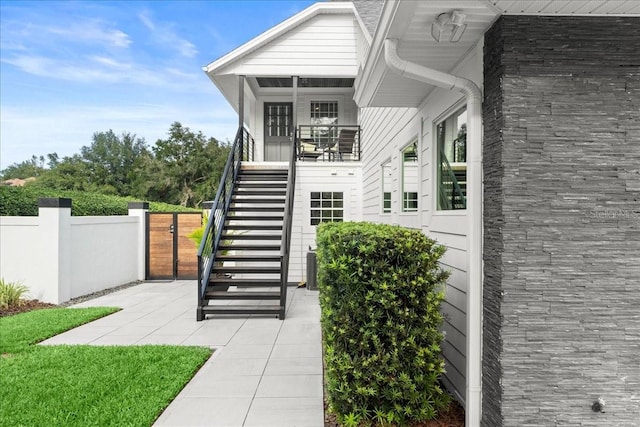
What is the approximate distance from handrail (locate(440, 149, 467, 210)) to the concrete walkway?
1885mm

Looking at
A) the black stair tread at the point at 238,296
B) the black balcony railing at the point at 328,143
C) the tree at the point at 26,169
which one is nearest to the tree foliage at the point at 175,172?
the tree at the point at 26,169

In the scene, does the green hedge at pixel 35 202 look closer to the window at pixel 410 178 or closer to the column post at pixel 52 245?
the column post at pixel 52 245

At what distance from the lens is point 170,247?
349 inches

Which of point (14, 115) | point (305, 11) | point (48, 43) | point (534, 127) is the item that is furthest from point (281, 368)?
point (14, 115)

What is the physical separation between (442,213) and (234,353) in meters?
2.57

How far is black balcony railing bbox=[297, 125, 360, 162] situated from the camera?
29.6ft

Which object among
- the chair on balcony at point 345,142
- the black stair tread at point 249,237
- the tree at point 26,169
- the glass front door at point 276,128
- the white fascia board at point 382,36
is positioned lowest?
the black stair tread at point 249,237

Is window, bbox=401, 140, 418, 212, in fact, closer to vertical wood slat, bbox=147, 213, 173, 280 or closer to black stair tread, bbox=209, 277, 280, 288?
black stair tread, bbox=209, 277, 280, 288

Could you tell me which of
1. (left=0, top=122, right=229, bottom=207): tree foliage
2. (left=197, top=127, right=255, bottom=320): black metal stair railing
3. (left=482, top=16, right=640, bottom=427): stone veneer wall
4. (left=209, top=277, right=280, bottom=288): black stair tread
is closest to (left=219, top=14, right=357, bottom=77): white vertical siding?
(left=197, top=127, right=255, bottom=320): black metal stair railing

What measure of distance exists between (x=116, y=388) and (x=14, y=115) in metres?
61.0

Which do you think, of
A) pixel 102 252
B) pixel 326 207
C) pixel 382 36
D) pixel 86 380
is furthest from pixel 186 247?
pixel 382 36

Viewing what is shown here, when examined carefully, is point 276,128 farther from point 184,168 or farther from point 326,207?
point 184,168

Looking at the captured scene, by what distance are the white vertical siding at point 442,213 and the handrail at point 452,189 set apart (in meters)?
0.09

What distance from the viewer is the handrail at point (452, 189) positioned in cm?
299
